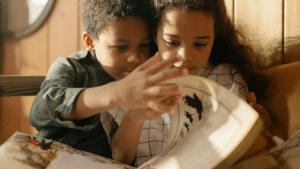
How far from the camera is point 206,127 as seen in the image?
1.45 ft

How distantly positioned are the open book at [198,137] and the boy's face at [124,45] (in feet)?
0.73

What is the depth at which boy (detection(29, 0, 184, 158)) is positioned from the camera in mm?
511

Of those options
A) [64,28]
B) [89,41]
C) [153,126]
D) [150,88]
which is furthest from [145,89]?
[64,28]

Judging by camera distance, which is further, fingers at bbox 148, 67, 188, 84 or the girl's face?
the girl's face

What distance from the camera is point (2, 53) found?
144 cm

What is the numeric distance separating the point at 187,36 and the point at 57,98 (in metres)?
0.34

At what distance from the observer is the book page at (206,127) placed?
38 centimetres

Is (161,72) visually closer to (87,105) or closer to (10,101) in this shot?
(87,105)

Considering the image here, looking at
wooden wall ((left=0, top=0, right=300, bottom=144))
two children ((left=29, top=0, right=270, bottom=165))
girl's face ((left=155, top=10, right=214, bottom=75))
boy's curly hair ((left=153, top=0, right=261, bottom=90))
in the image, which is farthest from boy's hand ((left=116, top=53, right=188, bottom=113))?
wooden wall ((left=0, top=0, right=300, bottom=144))

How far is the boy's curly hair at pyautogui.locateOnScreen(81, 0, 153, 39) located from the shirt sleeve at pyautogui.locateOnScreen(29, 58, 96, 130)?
141mm

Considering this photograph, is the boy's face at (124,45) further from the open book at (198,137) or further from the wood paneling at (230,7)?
the wood paneling at (230,7)

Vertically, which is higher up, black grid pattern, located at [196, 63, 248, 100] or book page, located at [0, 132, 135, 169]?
black grid pattern, located at [196, 63, 248, 100]

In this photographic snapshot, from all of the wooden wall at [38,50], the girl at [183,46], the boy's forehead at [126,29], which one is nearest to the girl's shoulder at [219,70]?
the girl at [183,46]

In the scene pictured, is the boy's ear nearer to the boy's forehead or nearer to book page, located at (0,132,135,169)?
the boy's forehead
